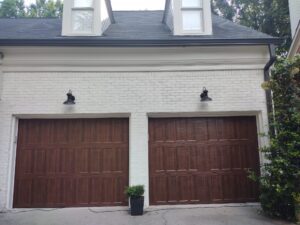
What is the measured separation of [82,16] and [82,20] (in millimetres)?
123

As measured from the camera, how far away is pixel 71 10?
6.98 meters

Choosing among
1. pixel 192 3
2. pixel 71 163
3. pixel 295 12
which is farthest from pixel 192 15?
pixel 295 12

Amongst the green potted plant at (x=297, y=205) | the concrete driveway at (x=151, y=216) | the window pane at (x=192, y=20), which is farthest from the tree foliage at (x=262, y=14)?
the concrete driveway at (x=151, y=216)

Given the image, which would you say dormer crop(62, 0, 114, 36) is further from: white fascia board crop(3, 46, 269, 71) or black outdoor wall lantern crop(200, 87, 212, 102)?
black outdoor wall lantern crop(200, 87, 212, 102)

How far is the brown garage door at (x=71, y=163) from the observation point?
6316mm

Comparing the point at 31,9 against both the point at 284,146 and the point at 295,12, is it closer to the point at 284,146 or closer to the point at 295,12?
the point at 295,12

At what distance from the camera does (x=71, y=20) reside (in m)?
6.95

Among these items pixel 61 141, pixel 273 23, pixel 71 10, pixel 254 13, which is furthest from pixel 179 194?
pixel 254 13

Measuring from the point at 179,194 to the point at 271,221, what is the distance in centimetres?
200

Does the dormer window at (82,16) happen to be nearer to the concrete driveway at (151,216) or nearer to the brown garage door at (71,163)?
the brown garage door at (71,163)

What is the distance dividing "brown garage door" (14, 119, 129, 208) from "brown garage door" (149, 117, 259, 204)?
83 cm

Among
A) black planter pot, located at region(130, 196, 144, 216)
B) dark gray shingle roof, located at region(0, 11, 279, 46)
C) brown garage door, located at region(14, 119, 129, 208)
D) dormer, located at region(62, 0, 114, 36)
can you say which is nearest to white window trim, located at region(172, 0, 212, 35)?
dark gray shingle roof, located at region(0, 11, 279, 46)

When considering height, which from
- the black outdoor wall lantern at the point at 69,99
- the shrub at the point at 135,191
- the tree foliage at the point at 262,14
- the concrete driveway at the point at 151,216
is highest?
the tree foliage at the point at 262,14

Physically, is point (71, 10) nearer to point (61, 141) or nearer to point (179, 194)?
point (61, 141)
